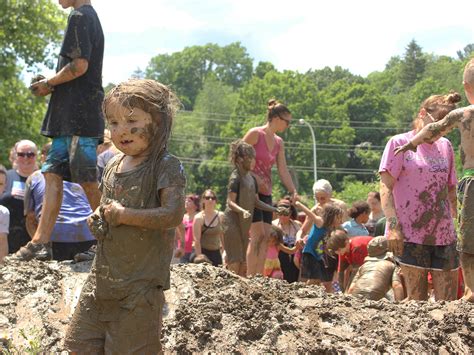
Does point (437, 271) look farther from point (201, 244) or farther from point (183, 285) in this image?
point (201, 244)

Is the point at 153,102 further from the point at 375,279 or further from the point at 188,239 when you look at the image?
the point at 188,239

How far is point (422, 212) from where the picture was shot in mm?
6902

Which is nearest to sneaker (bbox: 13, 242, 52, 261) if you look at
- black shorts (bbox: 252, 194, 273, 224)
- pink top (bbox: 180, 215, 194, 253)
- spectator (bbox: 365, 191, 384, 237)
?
black shorts (bbox: 252, 194, 273, 224)

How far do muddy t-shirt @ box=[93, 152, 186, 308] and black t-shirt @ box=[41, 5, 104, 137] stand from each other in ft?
8.63

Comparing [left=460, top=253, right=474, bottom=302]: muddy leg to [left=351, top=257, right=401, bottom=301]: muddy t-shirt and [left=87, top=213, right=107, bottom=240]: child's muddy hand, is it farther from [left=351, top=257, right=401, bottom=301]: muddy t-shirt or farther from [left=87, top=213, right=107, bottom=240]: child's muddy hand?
[left=87, top=213, right=107, bottom=240]: child's muddy hand

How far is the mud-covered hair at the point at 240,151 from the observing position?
9.38 metres

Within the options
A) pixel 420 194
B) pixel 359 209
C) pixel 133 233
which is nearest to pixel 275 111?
pixel 359 209

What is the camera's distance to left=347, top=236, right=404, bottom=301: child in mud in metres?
7.70

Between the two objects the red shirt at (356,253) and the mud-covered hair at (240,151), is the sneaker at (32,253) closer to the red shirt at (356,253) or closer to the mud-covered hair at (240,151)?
the mud-covered hair at (240,151)

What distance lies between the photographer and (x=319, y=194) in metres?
10.3

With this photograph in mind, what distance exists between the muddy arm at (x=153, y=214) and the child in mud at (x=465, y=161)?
261 cm

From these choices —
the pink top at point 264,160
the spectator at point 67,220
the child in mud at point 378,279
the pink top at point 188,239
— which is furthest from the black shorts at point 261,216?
the pink top at point 188,239

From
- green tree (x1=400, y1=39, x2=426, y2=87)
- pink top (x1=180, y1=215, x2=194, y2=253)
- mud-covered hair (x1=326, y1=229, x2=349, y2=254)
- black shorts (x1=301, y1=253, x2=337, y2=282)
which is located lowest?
pink top (x1=180, y1=215, x2=194, y2=253)

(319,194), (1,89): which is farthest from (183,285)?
(1,89)
